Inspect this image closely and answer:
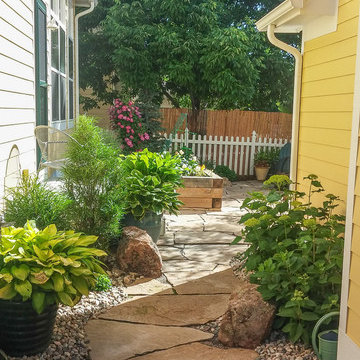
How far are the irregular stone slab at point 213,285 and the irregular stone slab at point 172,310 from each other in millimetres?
121

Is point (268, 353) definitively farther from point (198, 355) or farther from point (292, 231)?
point (292, 231)

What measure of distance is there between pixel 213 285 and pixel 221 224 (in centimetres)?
257

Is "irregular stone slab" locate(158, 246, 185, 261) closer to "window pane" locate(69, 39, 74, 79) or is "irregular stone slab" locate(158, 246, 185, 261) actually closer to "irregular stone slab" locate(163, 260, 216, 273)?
"irregular stone slab" locate(163, 260, 216, 273)

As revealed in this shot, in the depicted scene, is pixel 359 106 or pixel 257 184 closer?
pixel 359 106

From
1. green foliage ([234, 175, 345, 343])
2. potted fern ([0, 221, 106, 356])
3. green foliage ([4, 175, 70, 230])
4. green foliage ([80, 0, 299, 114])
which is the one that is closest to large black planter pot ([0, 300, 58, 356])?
potted fern ([0, 221, 106, 356])

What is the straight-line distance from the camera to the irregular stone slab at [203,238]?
6.38 metres

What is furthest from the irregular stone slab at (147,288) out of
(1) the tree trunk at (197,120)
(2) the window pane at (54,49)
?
(1) the tree trunk at (197,120)

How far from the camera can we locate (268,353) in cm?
338

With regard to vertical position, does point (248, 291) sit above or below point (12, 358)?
above

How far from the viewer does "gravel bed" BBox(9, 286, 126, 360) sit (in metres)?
3.29

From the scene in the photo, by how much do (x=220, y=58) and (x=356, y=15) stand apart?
7.60 metres

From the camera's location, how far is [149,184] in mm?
5508

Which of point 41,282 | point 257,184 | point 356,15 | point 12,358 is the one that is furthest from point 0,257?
point 257,184

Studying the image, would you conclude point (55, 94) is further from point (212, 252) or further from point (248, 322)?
point (248, 322)
